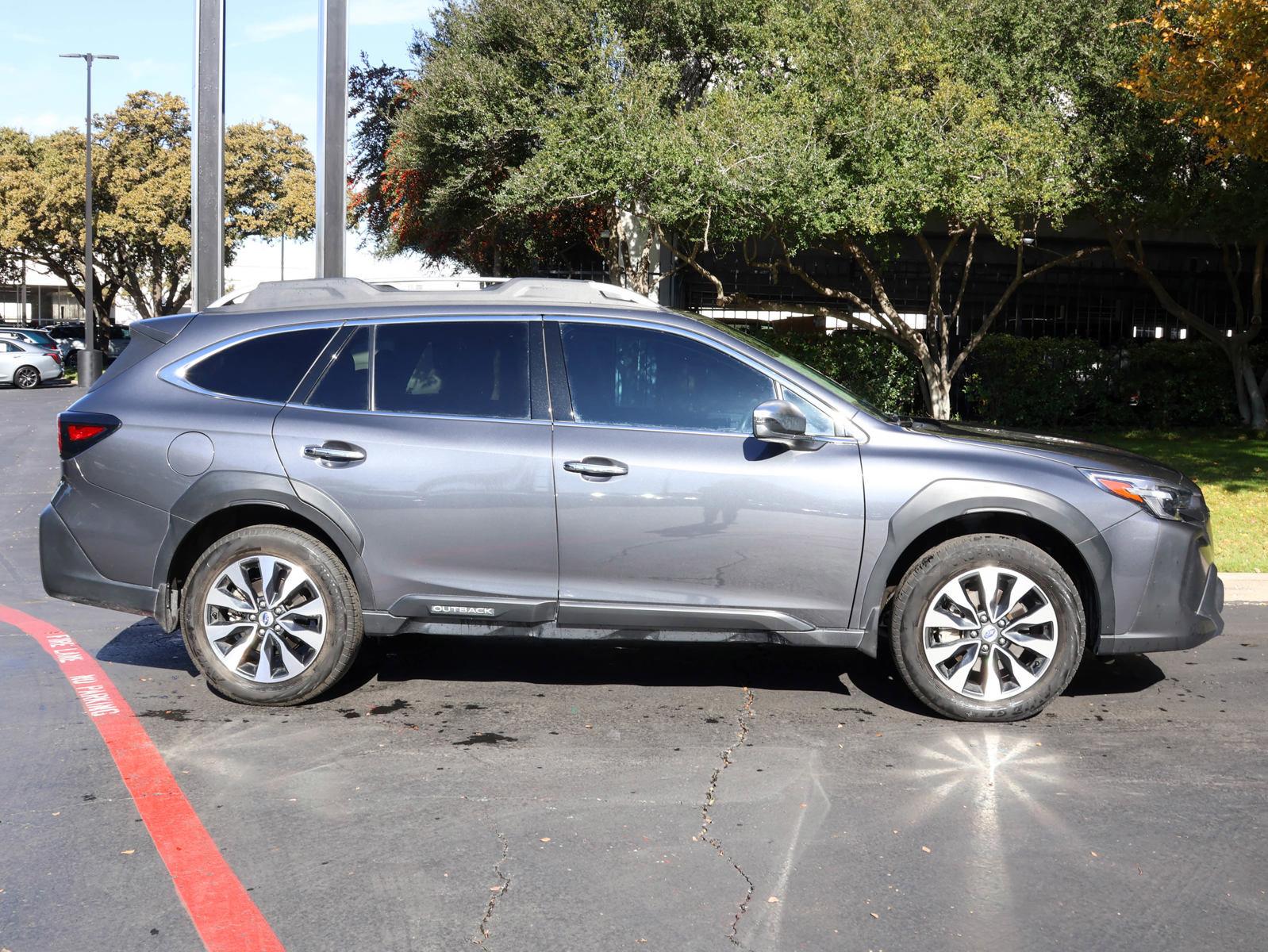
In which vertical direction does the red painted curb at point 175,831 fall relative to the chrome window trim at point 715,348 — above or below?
below

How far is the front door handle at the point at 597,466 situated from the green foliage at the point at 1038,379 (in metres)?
13.9

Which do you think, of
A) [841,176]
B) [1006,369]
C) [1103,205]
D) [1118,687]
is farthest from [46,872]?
[1006,369]

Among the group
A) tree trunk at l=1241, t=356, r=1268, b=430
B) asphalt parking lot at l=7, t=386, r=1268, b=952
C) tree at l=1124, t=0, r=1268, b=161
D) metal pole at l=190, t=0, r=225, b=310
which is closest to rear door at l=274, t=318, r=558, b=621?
asphalt parking lot at l=7, t=386, r=1268, b=952

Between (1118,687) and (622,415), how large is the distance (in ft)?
9.35

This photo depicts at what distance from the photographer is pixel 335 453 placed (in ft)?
17.5

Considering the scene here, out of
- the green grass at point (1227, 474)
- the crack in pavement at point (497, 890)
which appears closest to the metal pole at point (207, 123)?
the crack in pavement at point (497, 890)

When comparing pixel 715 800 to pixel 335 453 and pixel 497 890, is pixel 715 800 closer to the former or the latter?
pixel 497 890

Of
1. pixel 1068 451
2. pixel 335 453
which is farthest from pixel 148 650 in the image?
pixel 1068 451

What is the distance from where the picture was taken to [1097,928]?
3.45 m

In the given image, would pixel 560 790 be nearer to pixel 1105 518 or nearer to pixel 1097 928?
pixel 1097 928

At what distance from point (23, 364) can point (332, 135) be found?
96.0 ft

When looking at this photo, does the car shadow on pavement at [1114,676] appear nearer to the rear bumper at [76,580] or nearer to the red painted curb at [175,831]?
the red painted curb at [175,831]

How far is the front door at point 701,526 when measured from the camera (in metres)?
5.18

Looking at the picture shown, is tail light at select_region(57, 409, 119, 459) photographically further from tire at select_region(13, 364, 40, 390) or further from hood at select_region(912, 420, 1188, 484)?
→ tire at select_region(13, 364, 40, 390)
